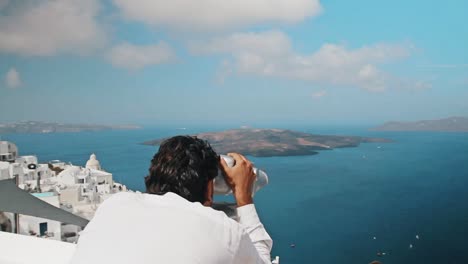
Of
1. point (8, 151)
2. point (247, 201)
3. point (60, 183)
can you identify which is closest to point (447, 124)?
point (60, 183)

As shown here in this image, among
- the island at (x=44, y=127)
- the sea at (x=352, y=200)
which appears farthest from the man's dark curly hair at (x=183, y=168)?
the sea at (x=352, y=200)

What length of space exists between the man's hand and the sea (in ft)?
17.4

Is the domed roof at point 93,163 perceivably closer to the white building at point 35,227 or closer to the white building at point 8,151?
the white building at point 8,151

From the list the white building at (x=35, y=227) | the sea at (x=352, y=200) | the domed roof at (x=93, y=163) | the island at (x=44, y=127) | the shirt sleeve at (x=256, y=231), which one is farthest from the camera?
the domed roof at (x=93, y=163)

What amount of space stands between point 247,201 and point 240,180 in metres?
0.03

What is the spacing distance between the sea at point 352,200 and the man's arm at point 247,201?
5.31m

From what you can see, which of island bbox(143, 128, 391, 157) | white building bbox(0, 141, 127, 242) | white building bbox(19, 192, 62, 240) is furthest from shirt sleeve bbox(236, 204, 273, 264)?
white building bbox(0, 141, 127, 242)

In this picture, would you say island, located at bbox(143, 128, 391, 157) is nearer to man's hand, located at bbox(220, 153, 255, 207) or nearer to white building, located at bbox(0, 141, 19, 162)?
man's hand, located at bbox(220, 153, 255, 207)

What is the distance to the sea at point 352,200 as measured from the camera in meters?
9.33

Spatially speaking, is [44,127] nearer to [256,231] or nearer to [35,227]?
[35,227]

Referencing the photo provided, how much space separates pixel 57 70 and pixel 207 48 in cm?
932

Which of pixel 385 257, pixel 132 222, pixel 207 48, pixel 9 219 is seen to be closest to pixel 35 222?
pixel 9 219

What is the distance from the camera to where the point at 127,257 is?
34 cm

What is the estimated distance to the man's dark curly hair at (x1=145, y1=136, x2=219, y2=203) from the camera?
0.43 m
